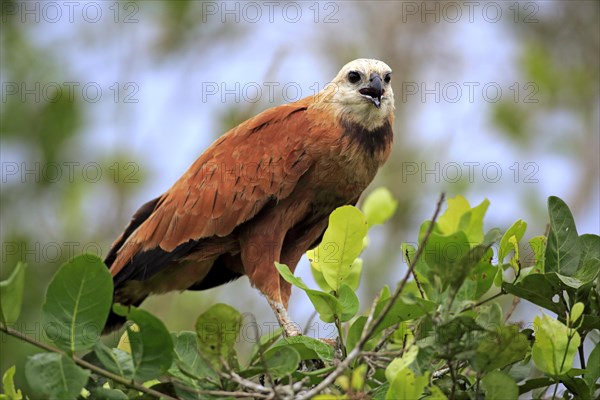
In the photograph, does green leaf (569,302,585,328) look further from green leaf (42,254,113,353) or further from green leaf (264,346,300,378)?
green leaf (42,254,113,353)

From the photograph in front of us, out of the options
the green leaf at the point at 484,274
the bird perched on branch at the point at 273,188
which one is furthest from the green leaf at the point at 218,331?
the bird perched on branch at the point at 273,188

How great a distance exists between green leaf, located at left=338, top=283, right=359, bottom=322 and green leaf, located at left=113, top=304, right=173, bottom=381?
2.30ft

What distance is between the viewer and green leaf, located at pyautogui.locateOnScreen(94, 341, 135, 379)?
2.39 metres

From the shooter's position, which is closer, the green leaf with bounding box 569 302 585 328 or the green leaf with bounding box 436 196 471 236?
the green leaf with bounding box 569 302 585 328

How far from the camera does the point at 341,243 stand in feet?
9.39

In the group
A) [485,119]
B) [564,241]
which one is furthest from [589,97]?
[564,241]

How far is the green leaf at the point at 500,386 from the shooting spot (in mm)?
2338

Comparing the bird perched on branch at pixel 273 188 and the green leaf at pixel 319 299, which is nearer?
the green leaf at pixel 319 299

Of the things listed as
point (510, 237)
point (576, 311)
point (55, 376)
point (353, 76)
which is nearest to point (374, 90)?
point (353, 76)

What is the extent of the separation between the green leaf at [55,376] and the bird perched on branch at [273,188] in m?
2.05

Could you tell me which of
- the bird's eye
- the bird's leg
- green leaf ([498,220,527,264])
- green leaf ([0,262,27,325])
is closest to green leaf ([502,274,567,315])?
green leaf ([498,220,527,264])

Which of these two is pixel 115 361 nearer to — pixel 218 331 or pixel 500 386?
pixel 218 331

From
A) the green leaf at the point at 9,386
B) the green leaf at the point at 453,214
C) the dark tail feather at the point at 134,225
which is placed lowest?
the dark tail feather at the point at 134,225

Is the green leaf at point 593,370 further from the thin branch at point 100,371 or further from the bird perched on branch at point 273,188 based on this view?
the bird perched on branch at point 273,188
